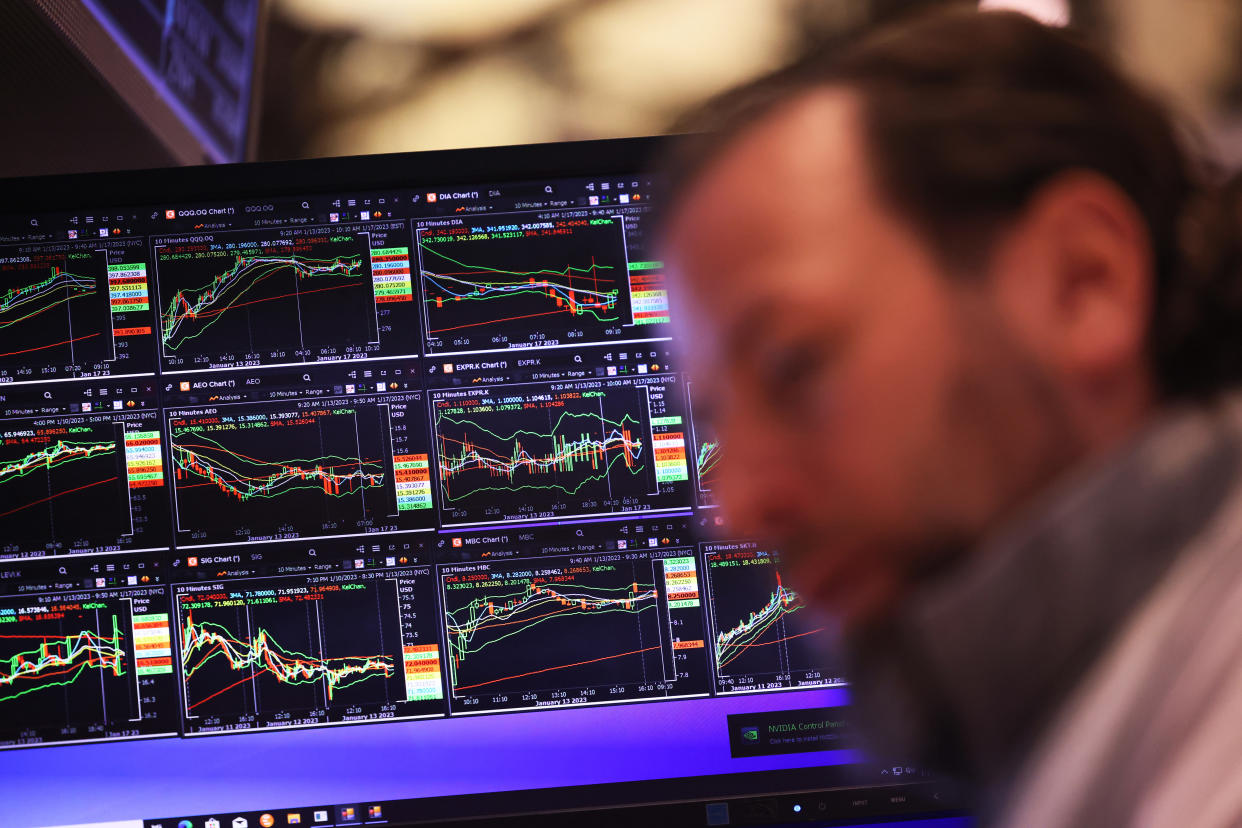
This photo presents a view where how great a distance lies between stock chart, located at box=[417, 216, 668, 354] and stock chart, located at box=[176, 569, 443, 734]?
235mm

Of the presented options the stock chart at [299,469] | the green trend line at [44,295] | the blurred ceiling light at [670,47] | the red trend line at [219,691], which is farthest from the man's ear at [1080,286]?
the blurred ceiling light at [670,47]

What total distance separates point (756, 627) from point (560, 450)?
0.79ft

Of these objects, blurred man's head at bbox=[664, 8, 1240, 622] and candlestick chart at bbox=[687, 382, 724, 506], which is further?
candlestick chart at bbox=[687, 382, 724, 506]

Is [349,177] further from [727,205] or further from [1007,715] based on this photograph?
[1007,715]

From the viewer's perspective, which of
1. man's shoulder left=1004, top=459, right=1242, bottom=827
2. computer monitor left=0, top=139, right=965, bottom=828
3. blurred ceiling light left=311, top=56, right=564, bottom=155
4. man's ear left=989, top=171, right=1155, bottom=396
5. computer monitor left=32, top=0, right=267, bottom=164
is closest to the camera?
man's shoulder left=1004, top=459, right=1242, bottom=827

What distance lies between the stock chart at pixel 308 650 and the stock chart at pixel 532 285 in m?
0.23

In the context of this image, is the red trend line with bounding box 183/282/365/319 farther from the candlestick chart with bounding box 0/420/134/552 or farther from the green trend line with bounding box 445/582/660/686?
the green trend line with bounding box 445/582/660/686

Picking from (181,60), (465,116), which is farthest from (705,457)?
(181,60)

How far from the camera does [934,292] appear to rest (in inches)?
Answer: 17.2

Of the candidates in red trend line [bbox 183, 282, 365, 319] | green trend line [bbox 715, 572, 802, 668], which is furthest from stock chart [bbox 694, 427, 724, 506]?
red trend line [bbox 183, 282, 365, 319]

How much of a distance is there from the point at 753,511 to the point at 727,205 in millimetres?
150

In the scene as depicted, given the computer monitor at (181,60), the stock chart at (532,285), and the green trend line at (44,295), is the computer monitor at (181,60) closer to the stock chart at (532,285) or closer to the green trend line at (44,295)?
the green trend line at (44,295)

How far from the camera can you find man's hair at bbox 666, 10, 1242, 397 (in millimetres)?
Answer: 446

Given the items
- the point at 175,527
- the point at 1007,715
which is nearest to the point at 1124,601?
the point at 1007,715
